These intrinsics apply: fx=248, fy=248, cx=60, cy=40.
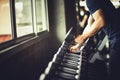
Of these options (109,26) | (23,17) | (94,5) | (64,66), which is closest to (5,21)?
(23,17)

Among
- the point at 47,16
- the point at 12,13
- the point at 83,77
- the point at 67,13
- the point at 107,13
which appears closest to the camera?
the point at 83,77

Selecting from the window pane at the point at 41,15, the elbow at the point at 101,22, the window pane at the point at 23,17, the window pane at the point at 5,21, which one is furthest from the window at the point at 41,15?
the elbow at the point at 101,22

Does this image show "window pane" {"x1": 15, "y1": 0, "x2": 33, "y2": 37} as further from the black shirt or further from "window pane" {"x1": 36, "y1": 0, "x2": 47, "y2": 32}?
the black shirt

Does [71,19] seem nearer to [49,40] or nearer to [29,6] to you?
[49,40]

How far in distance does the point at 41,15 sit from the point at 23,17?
2.71 feet

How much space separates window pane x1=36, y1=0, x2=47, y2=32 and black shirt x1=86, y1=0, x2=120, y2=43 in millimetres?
1974

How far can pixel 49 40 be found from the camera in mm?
4914

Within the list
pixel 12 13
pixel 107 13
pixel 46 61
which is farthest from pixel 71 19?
pixel 107 13

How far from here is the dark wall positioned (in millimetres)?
2926

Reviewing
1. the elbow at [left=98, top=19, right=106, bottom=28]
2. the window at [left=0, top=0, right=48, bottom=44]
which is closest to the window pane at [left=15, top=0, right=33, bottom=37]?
the window at [left=0, top=0, right=48, bottom=44]

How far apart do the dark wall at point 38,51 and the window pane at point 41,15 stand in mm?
151

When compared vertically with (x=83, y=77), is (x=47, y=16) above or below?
above

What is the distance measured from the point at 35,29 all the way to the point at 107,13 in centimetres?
182

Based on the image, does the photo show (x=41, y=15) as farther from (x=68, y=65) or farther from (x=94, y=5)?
(x=94, y=5)
